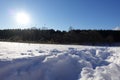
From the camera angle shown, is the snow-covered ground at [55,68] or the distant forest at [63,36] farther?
the distant forest at [63,36]

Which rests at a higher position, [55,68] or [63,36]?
[63,36]

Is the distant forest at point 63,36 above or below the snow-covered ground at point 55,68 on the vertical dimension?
above

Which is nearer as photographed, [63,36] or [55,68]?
[55,68]

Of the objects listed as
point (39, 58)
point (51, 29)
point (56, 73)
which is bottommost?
point (56, 73)

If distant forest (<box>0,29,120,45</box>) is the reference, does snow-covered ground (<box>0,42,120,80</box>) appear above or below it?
below

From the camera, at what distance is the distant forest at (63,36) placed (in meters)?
55.3

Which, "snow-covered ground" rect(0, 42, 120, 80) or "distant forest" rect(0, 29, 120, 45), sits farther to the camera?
"distant forest" rect(0, 29, 120, 45)

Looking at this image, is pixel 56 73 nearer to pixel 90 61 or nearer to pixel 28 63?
pixel 28 63

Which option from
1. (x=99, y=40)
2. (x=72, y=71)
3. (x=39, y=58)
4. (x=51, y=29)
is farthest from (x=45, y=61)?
(x=51, y=29)

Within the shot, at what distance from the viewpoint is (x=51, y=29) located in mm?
70000

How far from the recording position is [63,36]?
58031 millimetres

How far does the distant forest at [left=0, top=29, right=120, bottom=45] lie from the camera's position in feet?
182

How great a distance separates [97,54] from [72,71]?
8.24ft

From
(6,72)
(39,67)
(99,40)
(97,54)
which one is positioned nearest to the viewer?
(6,72)
